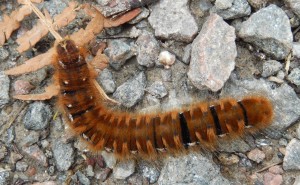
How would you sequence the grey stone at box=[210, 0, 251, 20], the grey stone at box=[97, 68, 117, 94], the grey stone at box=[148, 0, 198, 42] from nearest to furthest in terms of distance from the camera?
the grey stone at box=[210, 0, 251, 20]
the grey stone at box=[148, 0, 198, 42]
the grey stone at box=[97, 68, 117, 94]

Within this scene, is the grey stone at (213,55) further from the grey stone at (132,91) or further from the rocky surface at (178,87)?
the grey stone at (132,91)

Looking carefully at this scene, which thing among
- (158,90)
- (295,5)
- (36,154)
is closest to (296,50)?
(295,5)

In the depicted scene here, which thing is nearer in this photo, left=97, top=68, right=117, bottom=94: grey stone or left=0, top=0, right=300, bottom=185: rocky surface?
left=0, top=0, right=300, bottom=185: rocky surface

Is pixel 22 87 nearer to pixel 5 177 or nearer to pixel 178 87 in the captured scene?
pixel 5 177

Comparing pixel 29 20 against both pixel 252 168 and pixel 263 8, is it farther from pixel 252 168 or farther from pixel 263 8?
pixel 252 168

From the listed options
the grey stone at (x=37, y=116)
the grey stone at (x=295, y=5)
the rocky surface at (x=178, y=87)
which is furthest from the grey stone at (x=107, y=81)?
the grey stone at (x=295, y=5)

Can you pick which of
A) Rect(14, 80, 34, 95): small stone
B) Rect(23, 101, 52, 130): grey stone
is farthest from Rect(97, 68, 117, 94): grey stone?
Rect(14, 80, 34, 95): small stone

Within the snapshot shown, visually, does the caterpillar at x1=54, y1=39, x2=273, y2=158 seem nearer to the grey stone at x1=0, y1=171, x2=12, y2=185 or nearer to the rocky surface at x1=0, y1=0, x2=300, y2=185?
the rocky surface at x1=0, y1=0, x2=300, y2=185
